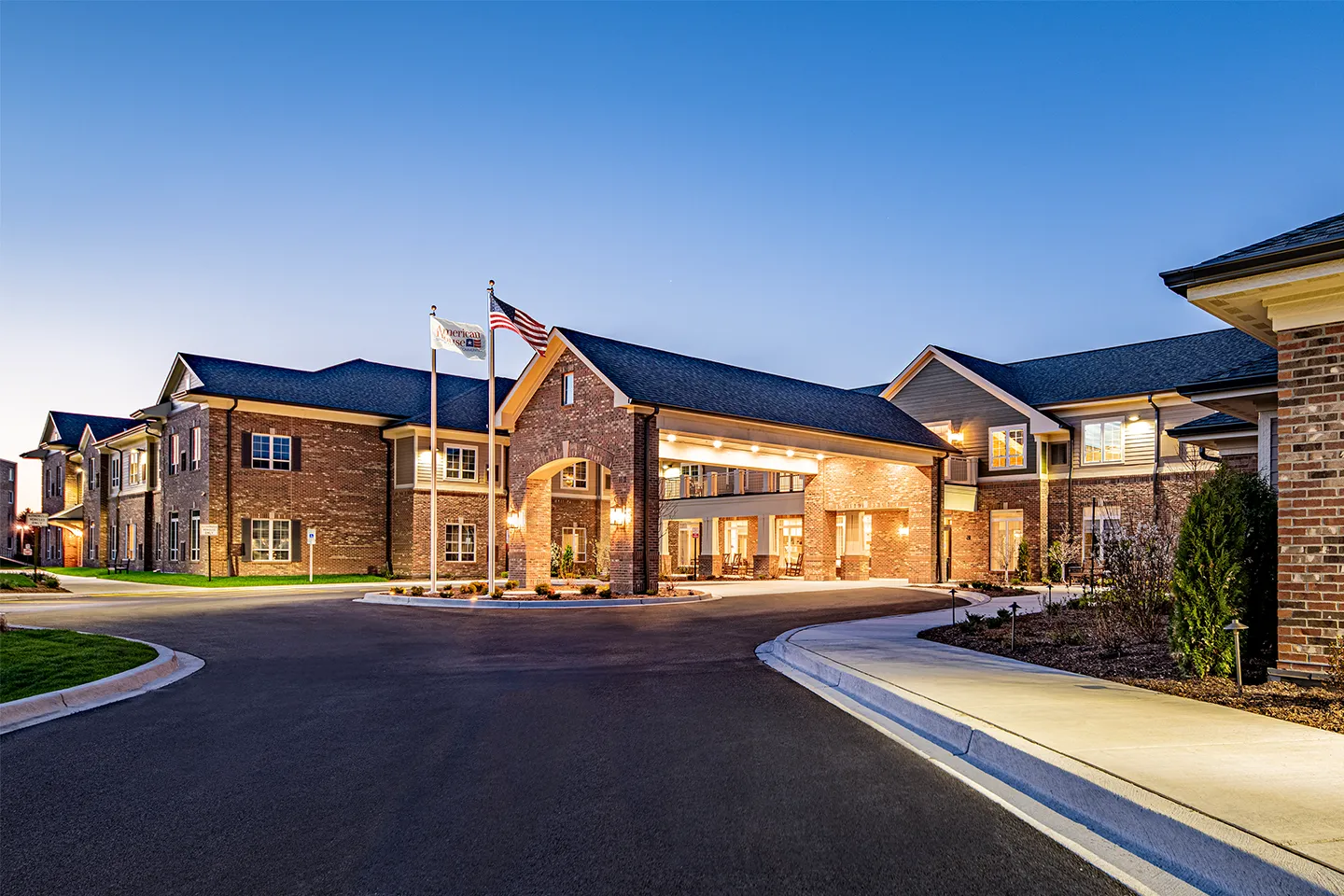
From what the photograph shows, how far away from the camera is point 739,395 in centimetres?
3069

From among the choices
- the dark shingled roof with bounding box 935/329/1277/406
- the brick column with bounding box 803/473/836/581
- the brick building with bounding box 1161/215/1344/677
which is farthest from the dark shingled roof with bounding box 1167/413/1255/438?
the brick column with bounding box 803/473/836/581

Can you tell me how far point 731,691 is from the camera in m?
10.2

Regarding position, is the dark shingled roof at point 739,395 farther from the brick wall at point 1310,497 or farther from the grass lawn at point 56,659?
the brick wall at point 1310,497

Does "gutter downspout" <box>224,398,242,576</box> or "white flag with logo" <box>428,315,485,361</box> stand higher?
"white flag with logo" <box>428,315,485,361</box>

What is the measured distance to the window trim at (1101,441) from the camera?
33.8 meters

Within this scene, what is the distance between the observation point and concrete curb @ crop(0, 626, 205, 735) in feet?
28.3

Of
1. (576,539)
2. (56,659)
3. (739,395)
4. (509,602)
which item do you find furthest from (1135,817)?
(576,539)

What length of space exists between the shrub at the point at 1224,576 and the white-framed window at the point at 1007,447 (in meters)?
26.6

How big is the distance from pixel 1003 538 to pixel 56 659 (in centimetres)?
3215

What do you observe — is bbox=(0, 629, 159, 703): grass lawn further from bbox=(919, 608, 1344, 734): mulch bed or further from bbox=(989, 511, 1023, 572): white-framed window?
bbox=(989, 511, 1023, 572): white-framed window

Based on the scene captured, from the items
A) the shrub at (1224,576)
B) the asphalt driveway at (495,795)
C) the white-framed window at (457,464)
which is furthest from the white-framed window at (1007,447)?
the asphalt driveway at (495,795)

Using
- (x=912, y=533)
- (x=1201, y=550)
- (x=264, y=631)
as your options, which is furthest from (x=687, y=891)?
(x=912, y=533)

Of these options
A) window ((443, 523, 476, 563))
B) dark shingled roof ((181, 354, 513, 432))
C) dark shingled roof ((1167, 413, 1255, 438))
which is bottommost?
window ((443, 523, 476, 563))

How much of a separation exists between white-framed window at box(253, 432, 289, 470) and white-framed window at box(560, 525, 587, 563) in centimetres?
1235
